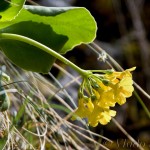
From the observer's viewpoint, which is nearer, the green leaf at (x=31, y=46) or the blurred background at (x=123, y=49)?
the green leaf at (x=31, y=46)

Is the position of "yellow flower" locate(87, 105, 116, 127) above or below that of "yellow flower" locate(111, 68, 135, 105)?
below

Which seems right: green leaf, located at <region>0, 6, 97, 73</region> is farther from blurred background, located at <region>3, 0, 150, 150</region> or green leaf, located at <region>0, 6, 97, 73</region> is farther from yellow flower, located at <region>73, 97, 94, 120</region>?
blurred background, located at <region>3, 0, 150, 150</region>

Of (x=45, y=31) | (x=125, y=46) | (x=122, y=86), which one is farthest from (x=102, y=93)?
(x=125, y=46)

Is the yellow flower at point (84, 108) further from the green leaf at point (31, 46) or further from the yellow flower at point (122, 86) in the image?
the green leaf at point (31, 46)

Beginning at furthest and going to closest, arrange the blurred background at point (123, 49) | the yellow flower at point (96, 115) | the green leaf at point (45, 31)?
the blurred background at point (123, 49) → the green leaf at point (45, 31) → the yellow flower at point (96, 115)

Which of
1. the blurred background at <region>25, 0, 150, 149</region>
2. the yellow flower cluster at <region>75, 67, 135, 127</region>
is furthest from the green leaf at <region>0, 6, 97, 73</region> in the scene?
the blurred background at <region>25, 0, 150, 149</region>

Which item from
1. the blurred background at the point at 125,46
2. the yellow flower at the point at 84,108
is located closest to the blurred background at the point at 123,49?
the blurred background at the point at 125,46
